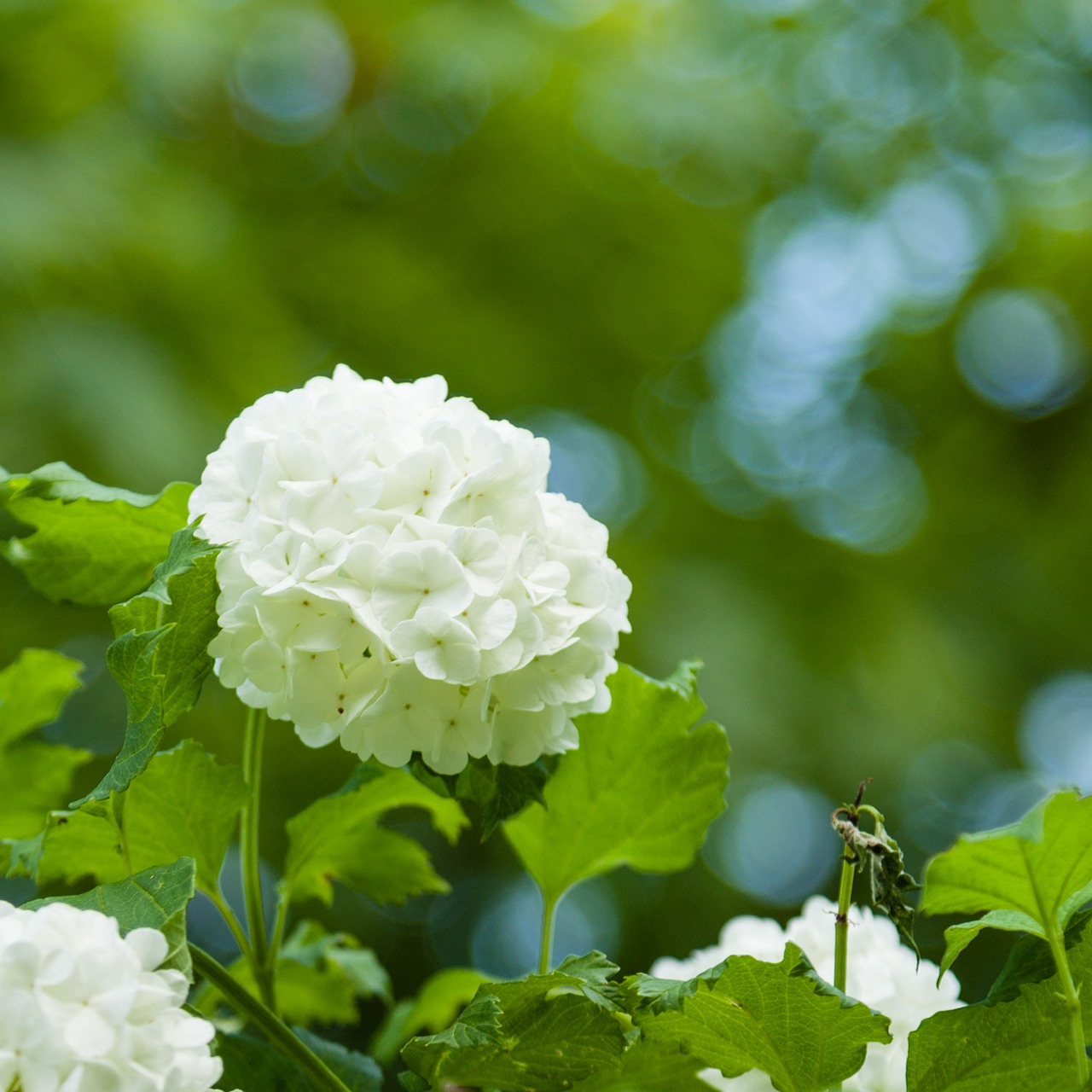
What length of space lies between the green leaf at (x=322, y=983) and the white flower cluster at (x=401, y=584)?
281 millimetres

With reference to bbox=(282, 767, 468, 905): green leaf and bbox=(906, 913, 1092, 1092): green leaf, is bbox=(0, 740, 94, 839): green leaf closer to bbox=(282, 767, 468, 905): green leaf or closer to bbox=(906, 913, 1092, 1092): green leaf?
bbox=(282, 767, 468, 905): green leaf

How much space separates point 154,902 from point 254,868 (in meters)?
0.21

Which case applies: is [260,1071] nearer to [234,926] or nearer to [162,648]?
[234,926]

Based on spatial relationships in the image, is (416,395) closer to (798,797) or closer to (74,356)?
(74,356)

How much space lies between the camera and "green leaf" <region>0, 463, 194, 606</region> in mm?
588

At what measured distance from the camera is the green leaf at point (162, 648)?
0.45m

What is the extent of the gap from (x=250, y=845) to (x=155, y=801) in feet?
0.23

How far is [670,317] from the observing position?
359 centimetres

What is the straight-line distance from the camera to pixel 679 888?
2.88m

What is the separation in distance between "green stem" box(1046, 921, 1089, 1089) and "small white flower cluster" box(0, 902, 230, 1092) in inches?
12.0

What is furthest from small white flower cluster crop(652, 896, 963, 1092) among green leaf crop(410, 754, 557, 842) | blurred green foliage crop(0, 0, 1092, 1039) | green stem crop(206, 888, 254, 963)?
blurred green foliage crop(0, 0, 1092, 1039)

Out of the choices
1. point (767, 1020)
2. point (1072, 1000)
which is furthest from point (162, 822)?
point (1072, 1000)

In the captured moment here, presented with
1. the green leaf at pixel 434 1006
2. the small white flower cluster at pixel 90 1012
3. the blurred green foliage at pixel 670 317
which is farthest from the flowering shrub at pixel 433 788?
the blurred green foliage at pixel 670 317

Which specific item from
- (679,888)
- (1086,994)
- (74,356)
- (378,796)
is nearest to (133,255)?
(74,356)
